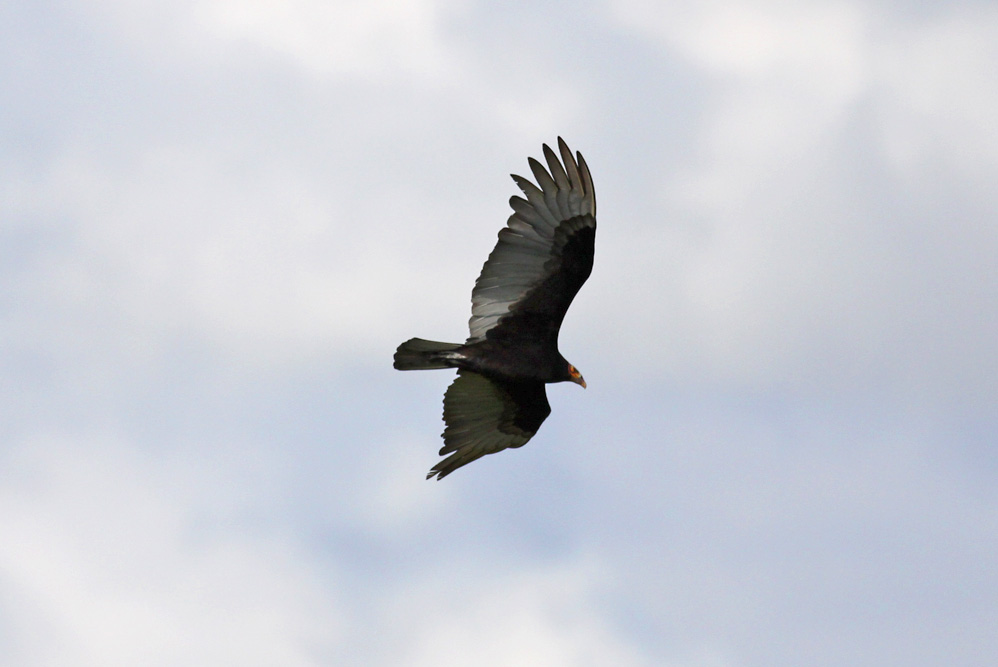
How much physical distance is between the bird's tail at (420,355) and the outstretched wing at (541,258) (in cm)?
51

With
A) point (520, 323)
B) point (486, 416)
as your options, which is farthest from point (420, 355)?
point (486, 416)

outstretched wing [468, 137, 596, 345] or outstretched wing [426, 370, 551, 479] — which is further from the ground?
outstretched wing [468, 137, 596, 345]

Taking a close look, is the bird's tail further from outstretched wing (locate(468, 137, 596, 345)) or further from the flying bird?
outstretched wing (locate(468, 137, 596, 345))

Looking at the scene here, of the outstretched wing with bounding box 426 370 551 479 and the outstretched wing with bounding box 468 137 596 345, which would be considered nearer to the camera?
the outstretched wing with bounding box 468 137 596 345

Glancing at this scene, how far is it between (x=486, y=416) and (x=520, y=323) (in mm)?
1507

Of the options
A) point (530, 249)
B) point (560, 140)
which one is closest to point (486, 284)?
point (530, 249)

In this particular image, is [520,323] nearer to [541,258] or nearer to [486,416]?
[541,258]

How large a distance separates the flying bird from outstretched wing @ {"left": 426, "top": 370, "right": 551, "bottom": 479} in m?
0.01

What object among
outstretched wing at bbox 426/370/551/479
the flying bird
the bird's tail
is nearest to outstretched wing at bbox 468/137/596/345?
the flying bird

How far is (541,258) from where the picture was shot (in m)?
18.4

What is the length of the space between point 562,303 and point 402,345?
2.06 meters

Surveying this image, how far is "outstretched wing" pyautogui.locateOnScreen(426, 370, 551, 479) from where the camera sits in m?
19.2

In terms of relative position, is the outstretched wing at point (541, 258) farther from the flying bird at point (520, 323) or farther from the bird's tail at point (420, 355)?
the bird's tail at point (420, 355)

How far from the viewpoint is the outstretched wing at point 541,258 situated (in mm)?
18062
